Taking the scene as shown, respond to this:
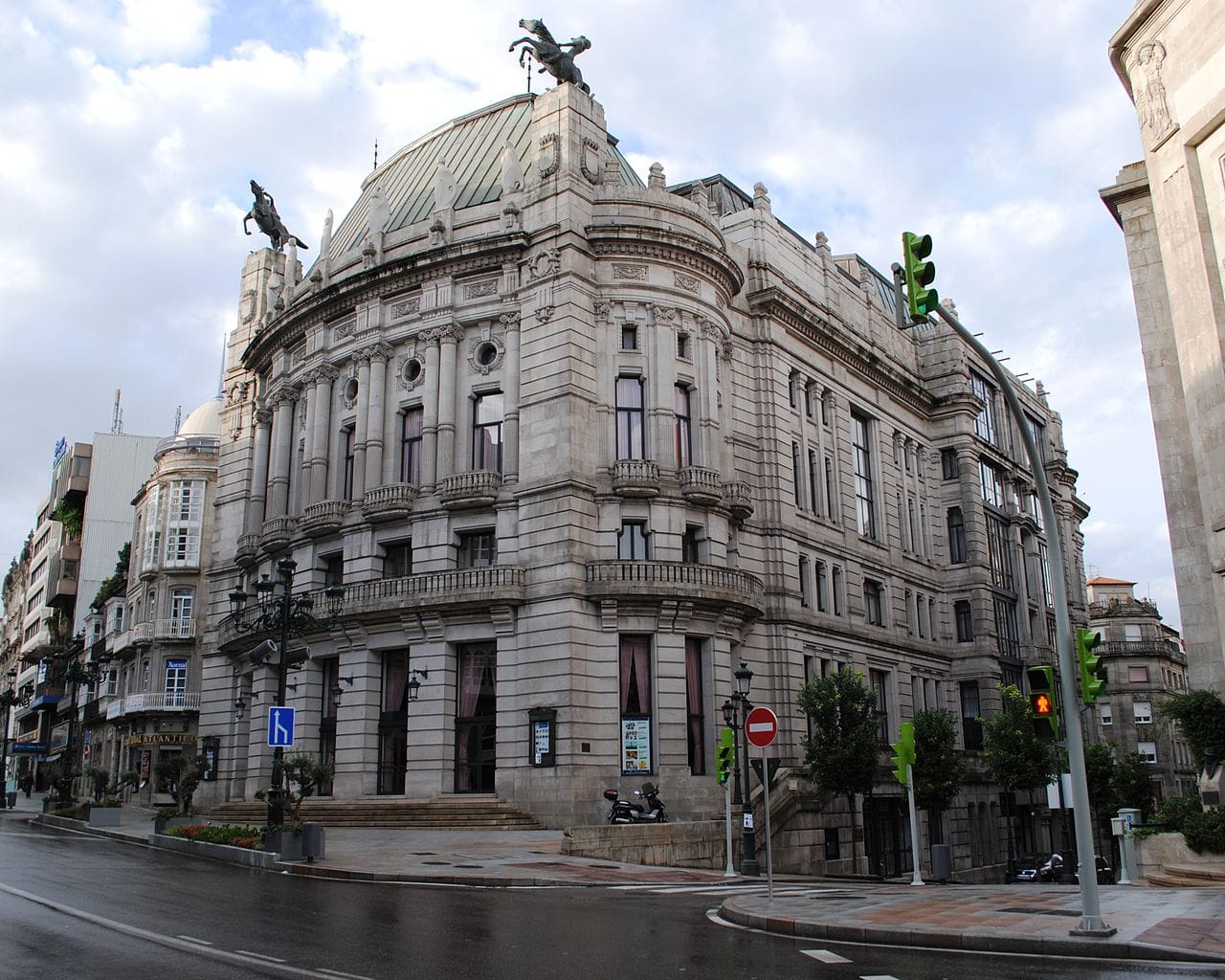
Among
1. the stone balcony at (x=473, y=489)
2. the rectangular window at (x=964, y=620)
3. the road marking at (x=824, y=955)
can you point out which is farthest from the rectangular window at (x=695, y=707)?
the road marking at (x=824, y=955)

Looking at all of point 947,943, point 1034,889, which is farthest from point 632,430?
point 947,943

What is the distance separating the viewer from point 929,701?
5106cm

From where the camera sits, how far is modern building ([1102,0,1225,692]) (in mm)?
27672

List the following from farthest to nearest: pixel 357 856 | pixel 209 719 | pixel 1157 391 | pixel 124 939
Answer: pixel 209 719, pixel 1157 391, pixel 357 856, pixel 124 939

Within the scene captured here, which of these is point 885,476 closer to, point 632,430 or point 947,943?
point 632,430

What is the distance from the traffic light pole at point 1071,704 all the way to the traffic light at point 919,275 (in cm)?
27

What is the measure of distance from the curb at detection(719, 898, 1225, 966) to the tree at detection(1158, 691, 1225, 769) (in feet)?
55.1

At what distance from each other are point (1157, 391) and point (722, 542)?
14640 mm

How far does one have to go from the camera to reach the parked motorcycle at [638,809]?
30750mm

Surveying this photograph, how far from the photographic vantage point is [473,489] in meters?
37.1

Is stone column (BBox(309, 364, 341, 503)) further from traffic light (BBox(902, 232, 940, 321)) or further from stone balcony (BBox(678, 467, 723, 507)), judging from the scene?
traffic light (BBox(902, 232, 940, 321))

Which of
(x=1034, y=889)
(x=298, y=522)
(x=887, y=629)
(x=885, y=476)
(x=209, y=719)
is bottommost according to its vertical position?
(x=1034, y=889)

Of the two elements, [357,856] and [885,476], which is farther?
[885,476]

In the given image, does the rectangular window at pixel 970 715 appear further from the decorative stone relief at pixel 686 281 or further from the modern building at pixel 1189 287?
the decorative stone relief at pixel 686 281
